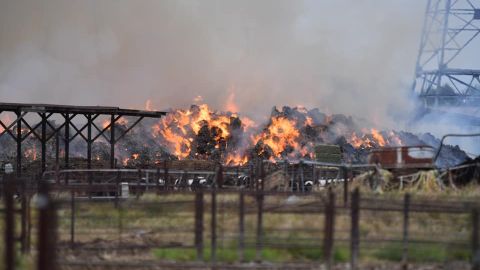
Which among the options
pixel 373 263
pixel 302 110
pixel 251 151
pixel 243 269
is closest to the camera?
pixel 243 269

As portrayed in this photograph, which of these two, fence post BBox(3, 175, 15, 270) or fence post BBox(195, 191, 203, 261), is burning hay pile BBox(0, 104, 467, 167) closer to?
fence post BBox(195, 191, 203, 261)

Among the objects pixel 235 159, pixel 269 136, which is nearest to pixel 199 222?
pixel 235 159

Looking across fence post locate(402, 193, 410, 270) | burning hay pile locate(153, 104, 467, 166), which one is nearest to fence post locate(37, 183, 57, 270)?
fence post locate(402, 193, 410, 270)

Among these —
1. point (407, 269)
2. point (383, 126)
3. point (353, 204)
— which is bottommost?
point (407, 269)

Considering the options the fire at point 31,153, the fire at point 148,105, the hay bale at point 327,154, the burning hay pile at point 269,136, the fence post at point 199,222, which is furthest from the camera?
the fire at point 148,105

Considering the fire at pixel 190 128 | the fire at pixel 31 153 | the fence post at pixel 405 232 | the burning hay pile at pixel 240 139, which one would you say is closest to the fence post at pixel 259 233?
the fence post at pixel 405 232

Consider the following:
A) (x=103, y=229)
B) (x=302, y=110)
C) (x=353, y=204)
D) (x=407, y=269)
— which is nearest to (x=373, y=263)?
(x=407, y=269)

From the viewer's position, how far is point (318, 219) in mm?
15625

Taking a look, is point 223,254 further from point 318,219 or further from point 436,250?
point 436,250

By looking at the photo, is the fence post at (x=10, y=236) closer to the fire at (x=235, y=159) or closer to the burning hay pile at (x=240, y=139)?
the burning hay pile at (x=240, y=139)

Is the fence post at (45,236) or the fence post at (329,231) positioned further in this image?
the fence post at (329,231)

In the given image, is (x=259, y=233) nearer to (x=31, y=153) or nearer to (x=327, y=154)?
(x=327, y=154)

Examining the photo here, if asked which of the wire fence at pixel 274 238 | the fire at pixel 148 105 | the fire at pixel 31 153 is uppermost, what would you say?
the fire at pixel 148 105

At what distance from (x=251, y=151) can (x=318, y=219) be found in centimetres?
3262
